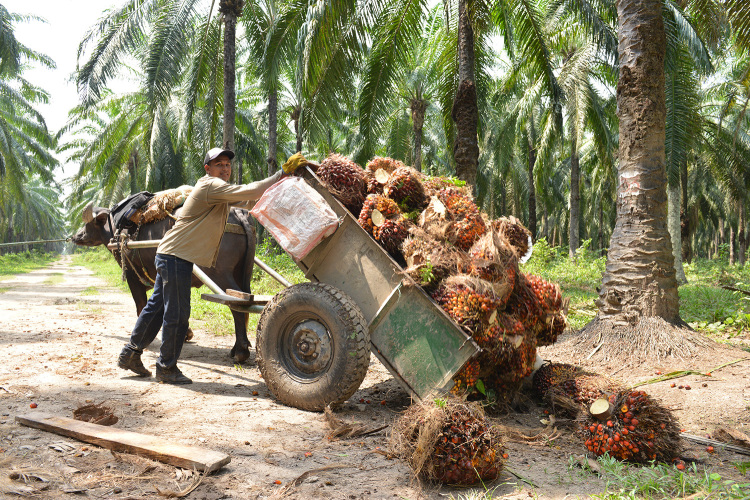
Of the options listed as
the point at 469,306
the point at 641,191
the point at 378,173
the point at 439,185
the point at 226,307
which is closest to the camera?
the point at 469,306

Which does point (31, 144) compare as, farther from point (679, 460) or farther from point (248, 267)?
point (679, 460)

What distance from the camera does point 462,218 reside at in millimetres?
4105

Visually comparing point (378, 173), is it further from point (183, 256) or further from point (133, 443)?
point (133, 443)

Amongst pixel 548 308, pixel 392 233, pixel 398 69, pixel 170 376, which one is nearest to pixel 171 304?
pixel 170 376

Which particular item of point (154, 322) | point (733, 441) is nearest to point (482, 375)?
point (733, 441)

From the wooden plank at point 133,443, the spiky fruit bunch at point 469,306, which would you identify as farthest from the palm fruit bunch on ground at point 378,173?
the wooden plank at point 133,443

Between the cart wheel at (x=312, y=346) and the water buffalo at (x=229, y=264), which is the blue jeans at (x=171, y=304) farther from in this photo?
the cart wheel at (x=312, y=346)

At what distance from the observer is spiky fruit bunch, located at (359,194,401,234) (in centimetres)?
407

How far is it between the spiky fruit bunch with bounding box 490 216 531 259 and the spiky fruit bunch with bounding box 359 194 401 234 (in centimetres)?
87

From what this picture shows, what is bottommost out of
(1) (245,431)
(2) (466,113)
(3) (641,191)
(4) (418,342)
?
(1) (245,431)

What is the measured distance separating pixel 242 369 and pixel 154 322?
1.22 metres

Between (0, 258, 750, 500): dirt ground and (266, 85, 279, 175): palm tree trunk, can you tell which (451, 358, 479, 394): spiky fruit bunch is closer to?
(0, 258, 750, 500): dirt ground

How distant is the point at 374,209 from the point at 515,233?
4.02 ft

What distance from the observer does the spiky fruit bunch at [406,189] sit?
13.9 ft
